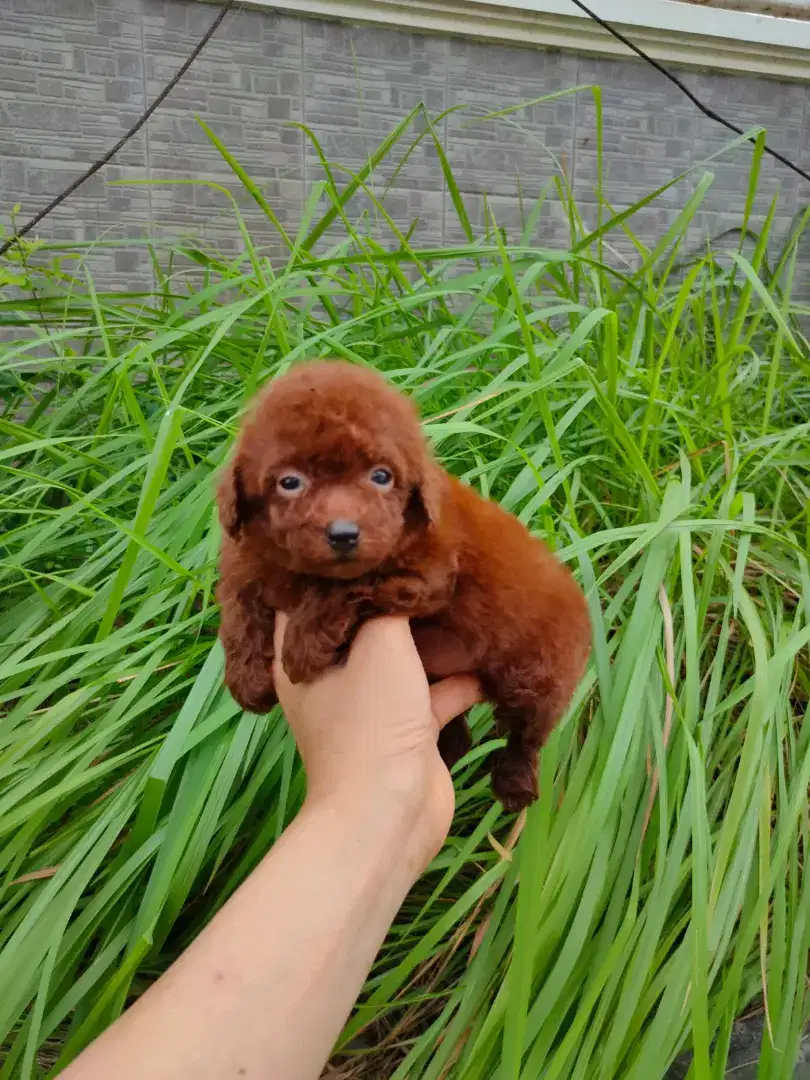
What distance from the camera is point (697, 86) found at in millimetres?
2025

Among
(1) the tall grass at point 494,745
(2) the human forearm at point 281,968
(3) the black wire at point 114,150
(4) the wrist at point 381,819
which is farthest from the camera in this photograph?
(3) the black wire at point 114,150

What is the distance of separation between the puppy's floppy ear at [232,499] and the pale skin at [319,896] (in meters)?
0.10

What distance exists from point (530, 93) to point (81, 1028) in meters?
2.11

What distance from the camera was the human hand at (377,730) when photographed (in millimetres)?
542

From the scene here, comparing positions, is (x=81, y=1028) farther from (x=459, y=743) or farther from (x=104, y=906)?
(x=459, y=743)

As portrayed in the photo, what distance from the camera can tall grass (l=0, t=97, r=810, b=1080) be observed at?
2.17ft

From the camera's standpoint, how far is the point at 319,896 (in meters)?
0.50

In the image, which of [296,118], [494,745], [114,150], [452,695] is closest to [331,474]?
[452,695]

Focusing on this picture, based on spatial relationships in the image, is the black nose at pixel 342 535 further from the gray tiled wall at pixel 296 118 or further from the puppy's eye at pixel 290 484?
the gray tiled wall at pixel 296 118

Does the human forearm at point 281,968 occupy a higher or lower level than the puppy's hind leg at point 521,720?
lower

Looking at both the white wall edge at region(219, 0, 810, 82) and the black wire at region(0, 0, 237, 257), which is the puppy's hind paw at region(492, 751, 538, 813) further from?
the white wall edge at region(219, 0, 810, 82)

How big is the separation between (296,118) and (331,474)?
5.39ft

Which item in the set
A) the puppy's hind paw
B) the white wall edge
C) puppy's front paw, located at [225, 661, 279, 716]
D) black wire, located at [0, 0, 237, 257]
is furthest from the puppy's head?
the white wall edge

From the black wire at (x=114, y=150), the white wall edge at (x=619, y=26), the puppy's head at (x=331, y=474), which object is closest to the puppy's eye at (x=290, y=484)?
the puppy's head at (x=331, y=474)
